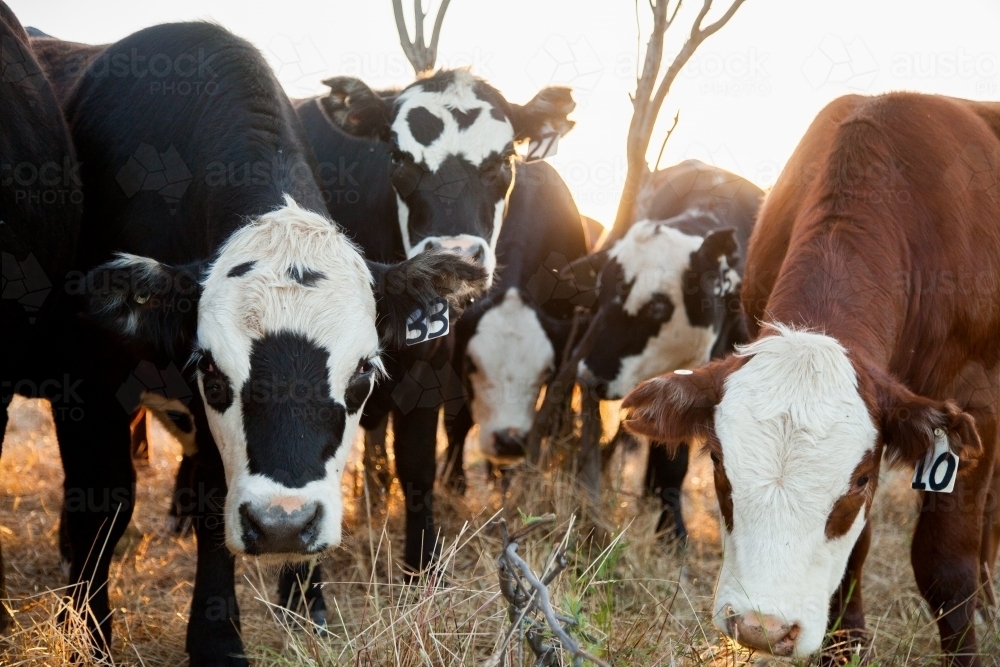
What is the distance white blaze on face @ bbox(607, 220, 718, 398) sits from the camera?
17.6 ft

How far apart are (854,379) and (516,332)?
278 centimetres

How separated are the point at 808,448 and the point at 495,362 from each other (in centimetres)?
281

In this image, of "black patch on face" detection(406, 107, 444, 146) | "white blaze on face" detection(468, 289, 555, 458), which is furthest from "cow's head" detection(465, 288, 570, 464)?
"black patch on face" detection(406, 107, 444, 146)

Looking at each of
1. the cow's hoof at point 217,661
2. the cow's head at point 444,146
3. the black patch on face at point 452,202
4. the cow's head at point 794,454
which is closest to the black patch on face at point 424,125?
the cow's head at point 444,146

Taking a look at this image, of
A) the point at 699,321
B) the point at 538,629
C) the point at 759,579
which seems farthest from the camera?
the point at 699,321

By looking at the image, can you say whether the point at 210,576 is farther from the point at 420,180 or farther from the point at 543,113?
the point at 543,113

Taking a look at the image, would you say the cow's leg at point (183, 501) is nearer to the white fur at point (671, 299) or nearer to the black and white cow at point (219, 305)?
the black and white cow at point (219, 305)

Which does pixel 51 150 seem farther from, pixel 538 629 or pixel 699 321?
pixel 699 321

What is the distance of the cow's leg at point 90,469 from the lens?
12.4 feet

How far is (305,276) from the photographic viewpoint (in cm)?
296

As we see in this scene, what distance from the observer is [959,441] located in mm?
2721

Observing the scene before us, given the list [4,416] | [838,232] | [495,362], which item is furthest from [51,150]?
[838,232]

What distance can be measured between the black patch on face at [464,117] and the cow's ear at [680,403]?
2046 mm

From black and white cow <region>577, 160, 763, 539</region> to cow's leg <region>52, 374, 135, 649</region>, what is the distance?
2.44 m
